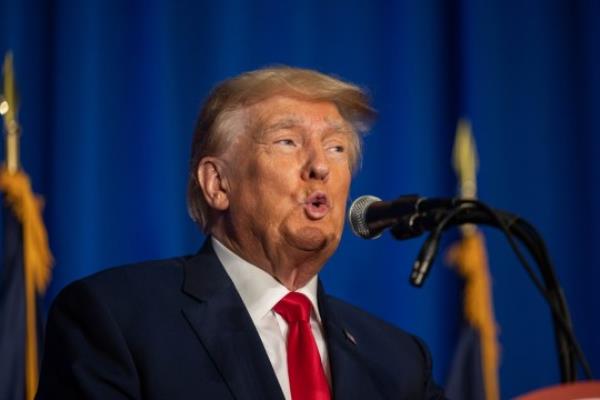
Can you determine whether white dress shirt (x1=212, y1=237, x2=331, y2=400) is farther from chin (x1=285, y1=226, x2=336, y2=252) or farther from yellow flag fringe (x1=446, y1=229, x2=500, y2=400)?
yellow flag fringe (x1=446, y1=229, x2=500, y2=400)

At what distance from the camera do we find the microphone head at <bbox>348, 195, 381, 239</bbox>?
152 cm

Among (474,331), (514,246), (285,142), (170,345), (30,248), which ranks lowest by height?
(474,331)

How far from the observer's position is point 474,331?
2.99 m

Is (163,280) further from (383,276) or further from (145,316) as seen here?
(383,276)

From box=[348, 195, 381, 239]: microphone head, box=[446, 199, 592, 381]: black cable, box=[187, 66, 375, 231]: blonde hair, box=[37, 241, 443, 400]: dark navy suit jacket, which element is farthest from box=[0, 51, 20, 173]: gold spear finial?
box=[446, 199, 592, 381]: black cable

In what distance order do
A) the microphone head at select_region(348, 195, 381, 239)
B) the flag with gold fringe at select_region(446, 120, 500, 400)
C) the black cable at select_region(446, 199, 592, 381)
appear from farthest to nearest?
the flag with gold fringe at select_region(446, 120, 500, 400) < the microphone head at select_region(348, 195, 381, 239) < the black cable at select_region(446, 199, 592, 381)

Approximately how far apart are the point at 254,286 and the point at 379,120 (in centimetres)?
135

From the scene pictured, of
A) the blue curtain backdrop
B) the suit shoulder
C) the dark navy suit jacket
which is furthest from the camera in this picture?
the blue curtain backdrop

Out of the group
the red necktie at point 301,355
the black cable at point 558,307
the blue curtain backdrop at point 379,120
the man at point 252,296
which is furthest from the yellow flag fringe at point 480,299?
the black cable at point 558,307

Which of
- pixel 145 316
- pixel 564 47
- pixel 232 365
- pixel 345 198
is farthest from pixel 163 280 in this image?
pixel 564 47

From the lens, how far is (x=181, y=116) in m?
2.99

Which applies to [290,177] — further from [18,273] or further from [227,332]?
[18,273]

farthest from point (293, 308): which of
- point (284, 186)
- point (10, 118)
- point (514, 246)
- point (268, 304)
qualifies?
point (10, 118)

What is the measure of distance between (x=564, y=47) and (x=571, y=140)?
0.37 meters
